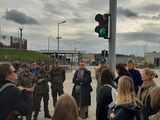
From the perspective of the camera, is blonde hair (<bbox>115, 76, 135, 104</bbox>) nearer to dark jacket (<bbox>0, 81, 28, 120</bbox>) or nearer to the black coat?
Answer: dark jacket (<bbox>0, 81, 28, 120</bbox>)

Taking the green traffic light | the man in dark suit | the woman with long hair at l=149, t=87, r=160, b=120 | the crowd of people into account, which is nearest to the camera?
the crowd of people

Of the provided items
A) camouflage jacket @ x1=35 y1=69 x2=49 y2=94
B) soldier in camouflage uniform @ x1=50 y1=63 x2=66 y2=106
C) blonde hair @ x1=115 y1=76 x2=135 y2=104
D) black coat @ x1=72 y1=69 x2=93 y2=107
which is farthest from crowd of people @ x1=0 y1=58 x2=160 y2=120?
soldier in camouflage uniform @ x1=50 y1=63 x2=66 y2=106

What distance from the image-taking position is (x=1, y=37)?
63625 mm

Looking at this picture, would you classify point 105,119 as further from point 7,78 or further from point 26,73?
point 26,73

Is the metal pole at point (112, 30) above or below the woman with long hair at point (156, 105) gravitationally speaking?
above

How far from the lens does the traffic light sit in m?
17.3

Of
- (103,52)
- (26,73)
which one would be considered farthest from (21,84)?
(103,52)

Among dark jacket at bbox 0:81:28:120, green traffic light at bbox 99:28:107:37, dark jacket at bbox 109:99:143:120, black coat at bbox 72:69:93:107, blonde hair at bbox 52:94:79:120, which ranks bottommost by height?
black coat at bbox 72:69:93:107

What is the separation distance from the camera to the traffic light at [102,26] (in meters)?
17.3

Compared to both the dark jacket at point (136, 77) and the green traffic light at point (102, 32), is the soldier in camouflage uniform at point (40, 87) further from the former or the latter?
the dark jacket at point (136, 77)

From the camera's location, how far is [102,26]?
685 inches

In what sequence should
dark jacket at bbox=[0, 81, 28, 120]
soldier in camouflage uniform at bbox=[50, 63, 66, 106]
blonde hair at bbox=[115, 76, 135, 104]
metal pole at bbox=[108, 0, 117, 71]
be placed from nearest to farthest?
dark jacket at bbox=[0, 81, 28, 120] → blonde hair at bbox=[115, 76, 135, 104] → metal pole at bbox=[108, 0, 117, 71] → soldier in camouflage uniform at bbox=[50, 63, 66, 106]

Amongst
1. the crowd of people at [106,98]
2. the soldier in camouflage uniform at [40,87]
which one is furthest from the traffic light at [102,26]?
the soldier in camouflage uniform at [40,87]

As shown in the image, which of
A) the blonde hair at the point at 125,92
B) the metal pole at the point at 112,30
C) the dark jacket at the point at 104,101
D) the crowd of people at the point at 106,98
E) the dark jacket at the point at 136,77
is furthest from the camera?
the metal pole at the point at 112,30
